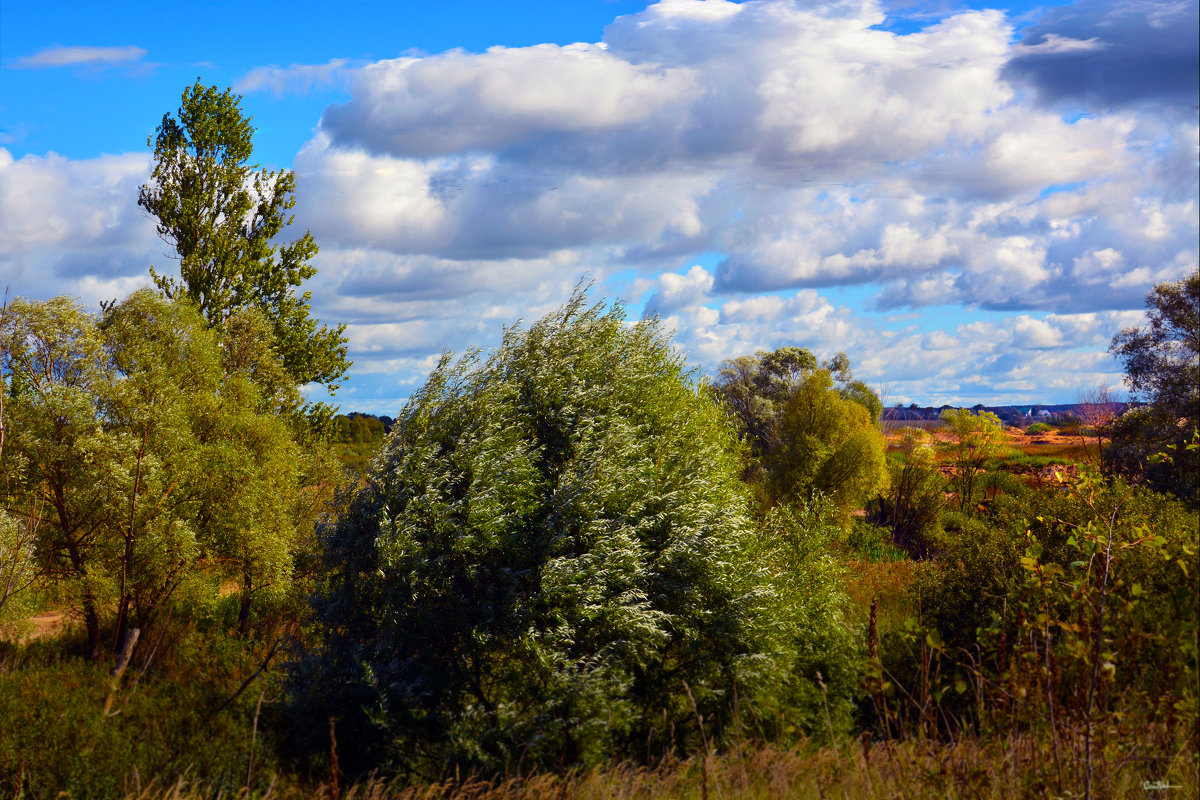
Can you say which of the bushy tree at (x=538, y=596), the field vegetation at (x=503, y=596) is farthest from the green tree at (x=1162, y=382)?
the bushy tree at (x=538, y=596)

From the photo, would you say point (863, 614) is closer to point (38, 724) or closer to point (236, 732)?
point (236, 732)

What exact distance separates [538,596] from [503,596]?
1081mm

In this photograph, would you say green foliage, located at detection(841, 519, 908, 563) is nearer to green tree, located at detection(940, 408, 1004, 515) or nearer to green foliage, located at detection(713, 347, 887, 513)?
green foliage, located at detection(713, 347, 887, 513)

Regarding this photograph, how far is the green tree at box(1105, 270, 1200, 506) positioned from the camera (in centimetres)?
3316

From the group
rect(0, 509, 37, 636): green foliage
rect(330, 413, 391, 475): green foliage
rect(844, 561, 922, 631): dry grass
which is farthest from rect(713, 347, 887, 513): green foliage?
rect(0, 509, 37, 636): green foliage

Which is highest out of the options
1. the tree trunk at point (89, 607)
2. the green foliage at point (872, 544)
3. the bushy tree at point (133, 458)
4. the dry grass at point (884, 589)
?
the bushy tree at point (133, 458)

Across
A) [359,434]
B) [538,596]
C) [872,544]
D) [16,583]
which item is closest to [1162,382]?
[872,544]

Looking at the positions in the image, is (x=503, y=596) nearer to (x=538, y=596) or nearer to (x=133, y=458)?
(x=538, y=596)

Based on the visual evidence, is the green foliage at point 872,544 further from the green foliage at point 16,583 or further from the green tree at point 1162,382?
the green foliage at point 16,583

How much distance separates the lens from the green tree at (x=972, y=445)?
1954 inches

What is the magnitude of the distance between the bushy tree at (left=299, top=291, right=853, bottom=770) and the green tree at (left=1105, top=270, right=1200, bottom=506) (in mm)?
22138

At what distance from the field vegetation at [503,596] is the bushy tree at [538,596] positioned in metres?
0.07

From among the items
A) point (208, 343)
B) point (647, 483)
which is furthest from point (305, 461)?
point (647, 483)

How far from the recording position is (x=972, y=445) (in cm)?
5006
